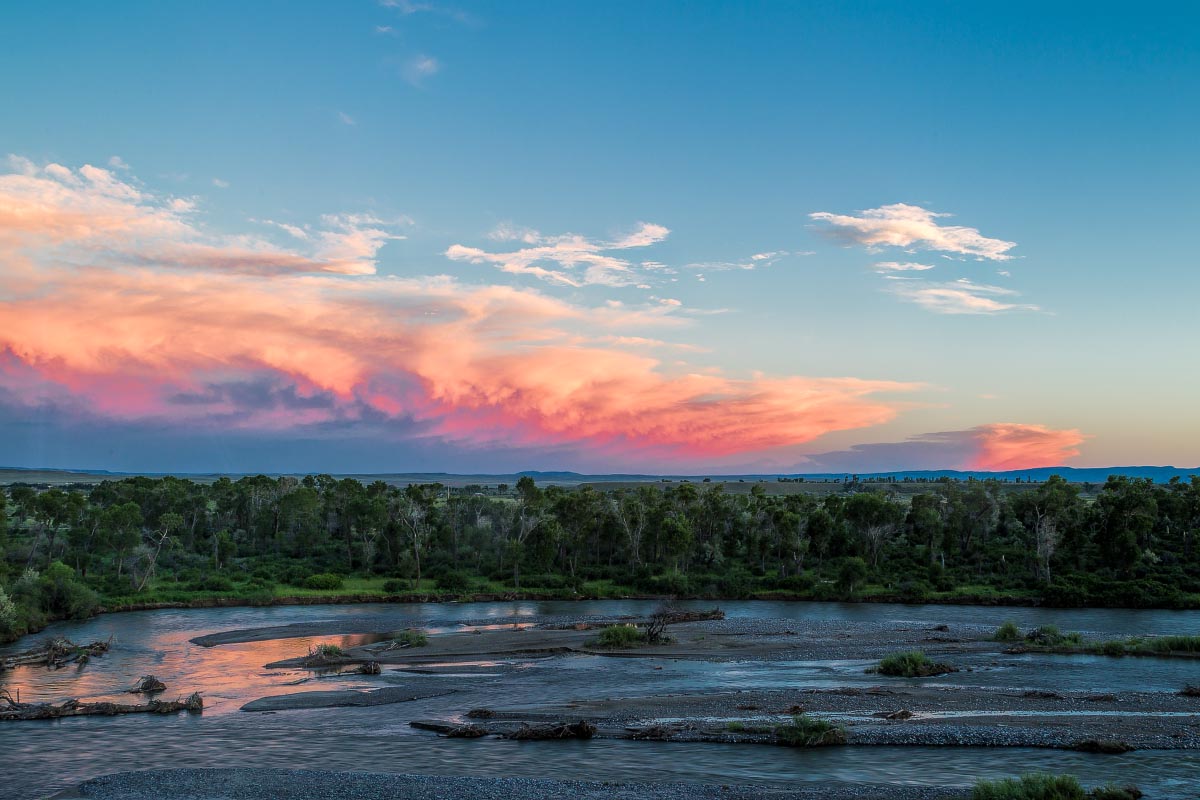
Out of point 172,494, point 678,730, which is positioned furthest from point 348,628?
point 172,494

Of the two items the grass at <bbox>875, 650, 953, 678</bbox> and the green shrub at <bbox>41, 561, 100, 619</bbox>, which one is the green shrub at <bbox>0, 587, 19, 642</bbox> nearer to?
the green shrub at <bbox>41, 561, 100, 619</bbox>

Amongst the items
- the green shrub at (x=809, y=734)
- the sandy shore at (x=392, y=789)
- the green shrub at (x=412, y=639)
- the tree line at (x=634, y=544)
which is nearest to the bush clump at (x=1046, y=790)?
the sandy shore at (x=392, y=789)

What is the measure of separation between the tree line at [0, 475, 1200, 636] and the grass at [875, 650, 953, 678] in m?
38.0

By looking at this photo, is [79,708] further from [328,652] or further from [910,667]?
[910,667]

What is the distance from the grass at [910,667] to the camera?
164 feet

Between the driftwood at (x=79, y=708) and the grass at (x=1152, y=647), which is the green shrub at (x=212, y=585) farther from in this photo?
the grass at (x=1152, y=647)

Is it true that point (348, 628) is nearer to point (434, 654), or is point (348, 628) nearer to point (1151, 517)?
point (434, 654)

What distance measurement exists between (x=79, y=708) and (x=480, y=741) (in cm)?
2074

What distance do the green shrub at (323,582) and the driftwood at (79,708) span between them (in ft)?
160

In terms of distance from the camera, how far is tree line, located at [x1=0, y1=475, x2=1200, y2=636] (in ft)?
288

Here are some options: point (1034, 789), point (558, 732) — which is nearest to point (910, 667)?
point (558, 732)

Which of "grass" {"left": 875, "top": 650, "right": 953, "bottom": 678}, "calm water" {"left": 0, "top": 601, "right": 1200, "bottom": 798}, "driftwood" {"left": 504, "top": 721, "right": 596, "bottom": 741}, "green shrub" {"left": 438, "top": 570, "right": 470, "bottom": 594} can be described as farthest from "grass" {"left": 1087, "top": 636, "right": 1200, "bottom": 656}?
"green shrub" {"left": 438, "top": 570, "right": 470, "bottom": 594}

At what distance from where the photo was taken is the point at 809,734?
118ft

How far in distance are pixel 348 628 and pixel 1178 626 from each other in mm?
65924
